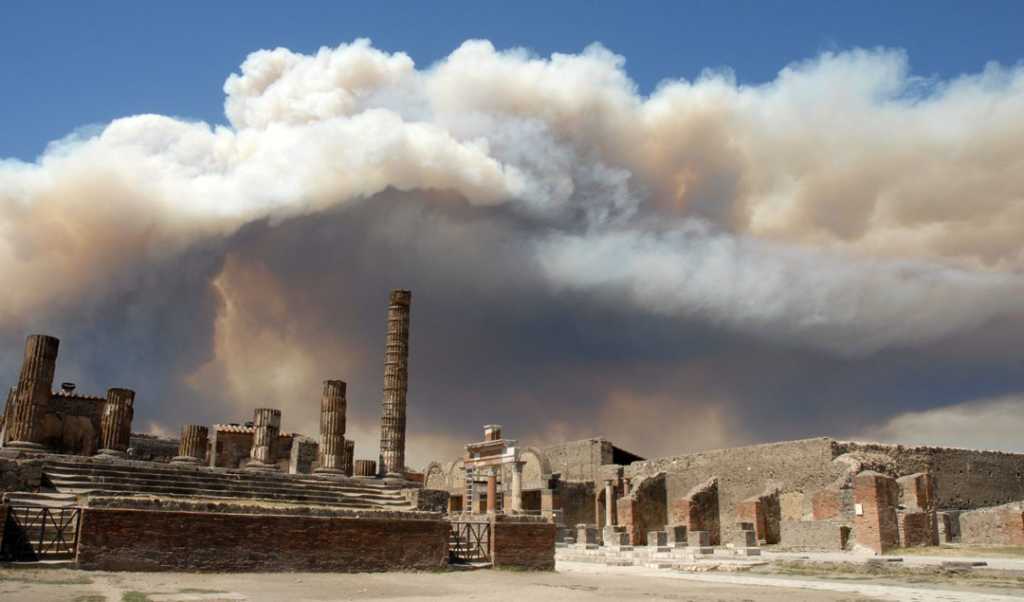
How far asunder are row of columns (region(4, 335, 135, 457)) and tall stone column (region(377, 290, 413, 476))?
302 inches

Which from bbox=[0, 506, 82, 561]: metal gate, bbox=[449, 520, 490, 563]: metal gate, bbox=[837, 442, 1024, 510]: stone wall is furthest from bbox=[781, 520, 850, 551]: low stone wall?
bbox=[0, 506, 82, 561]: metal gate

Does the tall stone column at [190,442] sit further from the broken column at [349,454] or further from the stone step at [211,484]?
the broken column at [349,454]

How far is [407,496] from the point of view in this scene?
2184 cm

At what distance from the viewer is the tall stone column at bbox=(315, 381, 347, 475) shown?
24531 mm

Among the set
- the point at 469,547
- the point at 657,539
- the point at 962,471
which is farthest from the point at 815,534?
the point at 469,547

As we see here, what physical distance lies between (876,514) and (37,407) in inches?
885

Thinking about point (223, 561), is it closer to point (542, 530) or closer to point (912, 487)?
point (542, 530)

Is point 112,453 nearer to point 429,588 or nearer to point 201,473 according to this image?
point 201,473

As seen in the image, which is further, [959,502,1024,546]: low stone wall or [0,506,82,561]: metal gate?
[959,502,1024,546]: low stone wall

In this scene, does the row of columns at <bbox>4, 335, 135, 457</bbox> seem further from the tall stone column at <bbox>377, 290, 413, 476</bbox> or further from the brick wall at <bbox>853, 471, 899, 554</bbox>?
the brick wall at <bbox>853, 471, 899, 554</bbox>

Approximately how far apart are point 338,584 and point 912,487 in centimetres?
2084

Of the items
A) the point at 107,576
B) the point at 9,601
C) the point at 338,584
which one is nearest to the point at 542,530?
the point at 338,584

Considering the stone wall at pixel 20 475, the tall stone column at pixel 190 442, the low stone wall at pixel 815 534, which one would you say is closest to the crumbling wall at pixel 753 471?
the low stone wall at pixel 815 534

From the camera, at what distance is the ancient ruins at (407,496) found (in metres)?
13.6
